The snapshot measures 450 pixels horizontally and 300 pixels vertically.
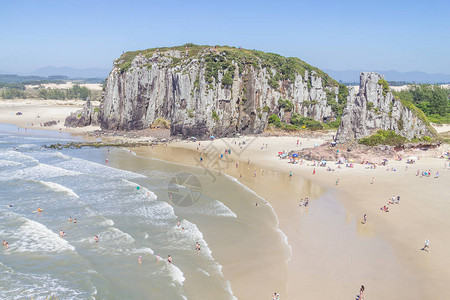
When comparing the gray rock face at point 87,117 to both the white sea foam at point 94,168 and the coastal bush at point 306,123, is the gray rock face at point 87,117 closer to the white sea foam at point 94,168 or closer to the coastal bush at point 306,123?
the white sea foam at point 94,168

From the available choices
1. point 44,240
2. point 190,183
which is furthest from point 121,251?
point 190,183

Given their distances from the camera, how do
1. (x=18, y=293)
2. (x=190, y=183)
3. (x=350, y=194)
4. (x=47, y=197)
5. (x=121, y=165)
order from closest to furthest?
(x=18, y=293) → (x=47, y=197) → (x=350, y=194) → (x=190, y=183) → (x=121, y=165)

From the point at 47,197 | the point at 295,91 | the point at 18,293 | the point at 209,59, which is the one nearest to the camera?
the point at 18,293

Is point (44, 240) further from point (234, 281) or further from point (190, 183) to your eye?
point (190, 183)

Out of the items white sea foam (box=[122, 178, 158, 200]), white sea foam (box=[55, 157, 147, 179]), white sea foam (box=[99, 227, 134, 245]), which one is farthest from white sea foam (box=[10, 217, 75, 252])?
white sea foam (box=[55, 157, 147, 179])

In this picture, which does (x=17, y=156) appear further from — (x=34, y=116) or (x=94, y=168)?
(x=34, y=116)

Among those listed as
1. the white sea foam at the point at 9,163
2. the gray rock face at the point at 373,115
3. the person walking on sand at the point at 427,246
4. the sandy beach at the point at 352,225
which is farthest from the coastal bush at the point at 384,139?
the white sea foam at the point at 9,163

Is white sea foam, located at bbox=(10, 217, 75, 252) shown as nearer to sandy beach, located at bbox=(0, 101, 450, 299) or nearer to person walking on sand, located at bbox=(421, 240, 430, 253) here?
sandy beach, located at bbox=(0, 101, 450, 299)
